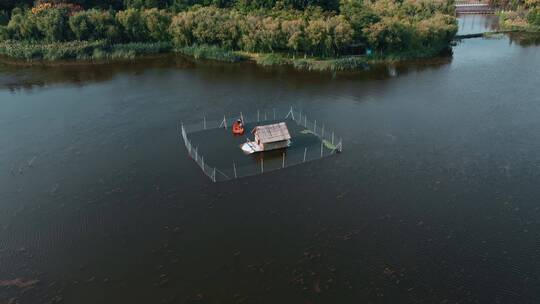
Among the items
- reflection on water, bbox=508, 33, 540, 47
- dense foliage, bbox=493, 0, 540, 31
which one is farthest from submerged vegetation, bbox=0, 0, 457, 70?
dense foliage, bbox=493, 0, 540, 31

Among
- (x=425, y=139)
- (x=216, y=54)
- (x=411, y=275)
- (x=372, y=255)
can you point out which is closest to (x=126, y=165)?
(x=372, y=255)

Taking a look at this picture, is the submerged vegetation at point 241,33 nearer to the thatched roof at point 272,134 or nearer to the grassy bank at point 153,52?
the grassy bank at point 153,52

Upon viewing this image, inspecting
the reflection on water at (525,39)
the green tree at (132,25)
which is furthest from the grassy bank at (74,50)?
the reflection on water at (525,39)

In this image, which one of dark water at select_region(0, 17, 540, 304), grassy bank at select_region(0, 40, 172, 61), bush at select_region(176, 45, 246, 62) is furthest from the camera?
grassy bank at select_region(0, 40, 172, 61)

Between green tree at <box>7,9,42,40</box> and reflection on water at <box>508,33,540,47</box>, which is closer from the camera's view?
green tree at <box>7,9,42,40</box>

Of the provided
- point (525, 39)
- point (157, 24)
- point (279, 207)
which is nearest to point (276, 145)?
point (279, 207)

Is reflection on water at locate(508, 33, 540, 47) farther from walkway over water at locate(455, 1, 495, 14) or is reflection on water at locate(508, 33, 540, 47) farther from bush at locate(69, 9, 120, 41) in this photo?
bush at locate(69, 9, 120, 41)
